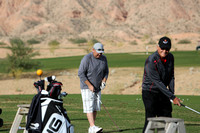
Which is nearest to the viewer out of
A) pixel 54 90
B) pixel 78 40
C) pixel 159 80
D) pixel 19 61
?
pixel 159 80

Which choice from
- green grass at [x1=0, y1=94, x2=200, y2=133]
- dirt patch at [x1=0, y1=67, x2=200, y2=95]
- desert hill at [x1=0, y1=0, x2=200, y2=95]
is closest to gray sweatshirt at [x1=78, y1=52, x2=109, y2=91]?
Answer: green grass at [x1=0, y1=94, x2=200, y2=133]

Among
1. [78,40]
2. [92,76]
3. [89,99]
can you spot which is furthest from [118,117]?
[78,40]

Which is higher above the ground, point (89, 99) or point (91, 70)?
point (91, 70)

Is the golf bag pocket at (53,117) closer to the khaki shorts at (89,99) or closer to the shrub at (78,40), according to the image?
the khaki shorts at (89,99)

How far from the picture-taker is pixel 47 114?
6.41 metres

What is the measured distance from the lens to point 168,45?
639 cm

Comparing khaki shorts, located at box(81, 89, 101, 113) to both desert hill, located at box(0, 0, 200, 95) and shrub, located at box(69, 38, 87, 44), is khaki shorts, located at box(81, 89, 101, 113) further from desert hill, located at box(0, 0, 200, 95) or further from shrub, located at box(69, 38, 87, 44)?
desert hill, located at box(0, 0, 200, 95)

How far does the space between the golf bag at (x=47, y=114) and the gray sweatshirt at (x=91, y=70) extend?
1.74m

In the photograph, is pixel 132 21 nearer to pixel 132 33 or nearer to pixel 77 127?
pixel 132 33

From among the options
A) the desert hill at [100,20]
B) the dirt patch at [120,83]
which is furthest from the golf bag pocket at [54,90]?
the desert hill at [100,20]

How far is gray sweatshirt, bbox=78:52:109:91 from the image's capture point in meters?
8.27

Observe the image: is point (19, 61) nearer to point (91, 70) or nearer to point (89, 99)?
point (89, 99)

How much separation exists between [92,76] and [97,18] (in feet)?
438

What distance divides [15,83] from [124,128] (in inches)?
→ 1034
